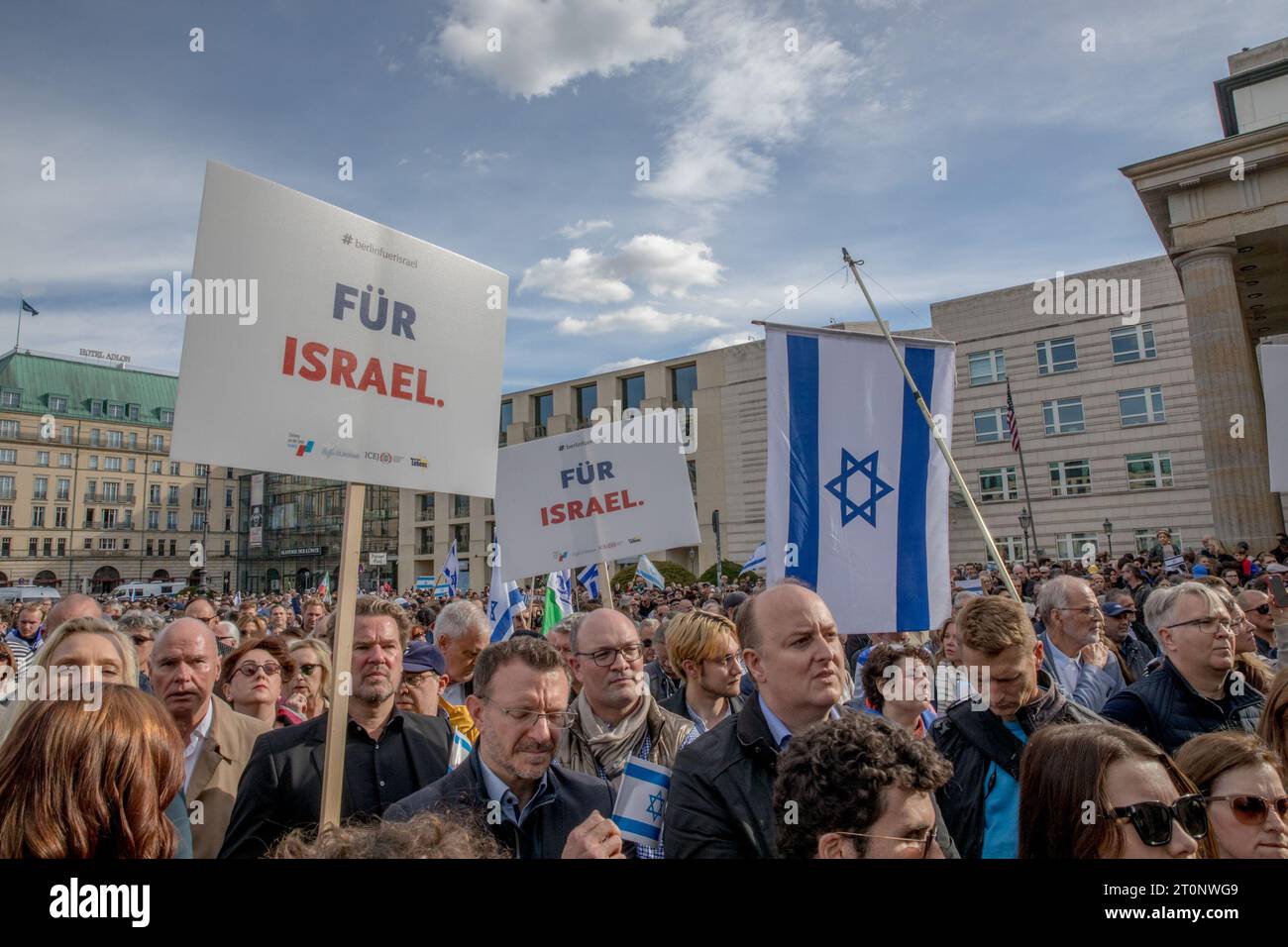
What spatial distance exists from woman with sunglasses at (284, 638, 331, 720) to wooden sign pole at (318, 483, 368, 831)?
244cm

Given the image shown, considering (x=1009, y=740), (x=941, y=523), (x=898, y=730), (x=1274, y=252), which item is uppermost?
(x=1274, y=252)

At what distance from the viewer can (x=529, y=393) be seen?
6875 cm

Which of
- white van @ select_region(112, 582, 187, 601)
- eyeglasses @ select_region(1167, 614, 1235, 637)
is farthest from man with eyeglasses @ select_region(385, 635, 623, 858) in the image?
white van @ select_region(112, 582, 187, 601)

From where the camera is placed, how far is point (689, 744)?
2941 millimetres

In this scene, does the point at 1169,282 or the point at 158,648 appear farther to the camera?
the point at 1169,282

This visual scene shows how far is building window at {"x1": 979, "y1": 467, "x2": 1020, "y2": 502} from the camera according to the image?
137 feet

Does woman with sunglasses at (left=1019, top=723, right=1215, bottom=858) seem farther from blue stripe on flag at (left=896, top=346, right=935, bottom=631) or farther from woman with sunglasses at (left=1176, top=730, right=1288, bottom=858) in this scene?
blue stripe on flag at (left=896, top=346, right=935, bottom=631)

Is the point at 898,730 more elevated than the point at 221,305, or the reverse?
the point at 221,305

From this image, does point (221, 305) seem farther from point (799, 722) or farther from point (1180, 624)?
point (1180, 624)

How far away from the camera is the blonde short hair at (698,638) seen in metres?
4.42

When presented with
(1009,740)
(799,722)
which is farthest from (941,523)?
(799,722)
